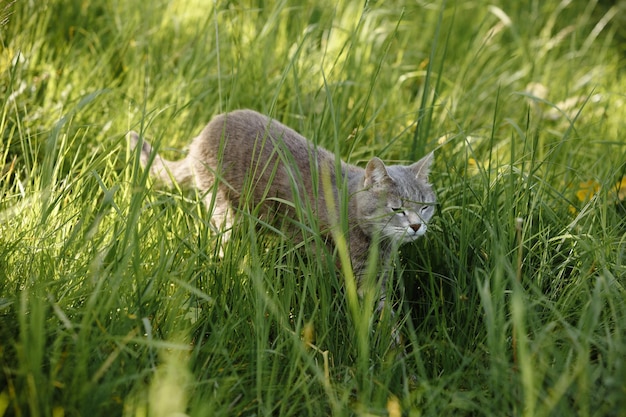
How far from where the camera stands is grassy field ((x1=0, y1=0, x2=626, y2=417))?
6.20ft

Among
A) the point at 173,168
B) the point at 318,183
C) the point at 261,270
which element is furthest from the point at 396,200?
the point at 173,168

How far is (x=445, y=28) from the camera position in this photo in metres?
5.15

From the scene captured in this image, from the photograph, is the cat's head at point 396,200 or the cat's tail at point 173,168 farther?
the cat's tail at point 173,168

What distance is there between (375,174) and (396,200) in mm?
142

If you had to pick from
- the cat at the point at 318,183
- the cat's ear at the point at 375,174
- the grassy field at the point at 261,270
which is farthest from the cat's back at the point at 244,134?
the cat's ear at the point at 375,174

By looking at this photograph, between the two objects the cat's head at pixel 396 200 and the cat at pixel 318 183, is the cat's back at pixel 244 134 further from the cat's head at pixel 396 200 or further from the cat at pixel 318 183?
the cat's head at pixel 396 200

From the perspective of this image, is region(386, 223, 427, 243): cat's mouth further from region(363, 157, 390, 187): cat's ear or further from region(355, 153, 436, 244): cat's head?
region(363, 157, 390, 187): cat's ear

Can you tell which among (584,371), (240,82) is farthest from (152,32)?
(584,371)

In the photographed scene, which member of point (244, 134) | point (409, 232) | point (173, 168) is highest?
point (244, 134)

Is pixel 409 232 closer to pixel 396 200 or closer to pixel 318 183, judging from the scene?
pixel 396 200

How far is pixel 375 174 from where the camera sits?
113 inches

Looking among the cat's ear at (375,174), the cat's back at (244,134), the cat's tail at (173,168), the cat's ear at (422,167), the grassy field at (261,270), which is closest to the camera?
the grassy field at (261,270)

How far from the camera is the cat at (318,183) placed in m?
2.69

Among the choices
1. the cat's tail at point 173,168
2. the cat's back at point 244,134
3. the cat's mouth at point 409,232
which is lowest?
the cat's tail at point 173,168
